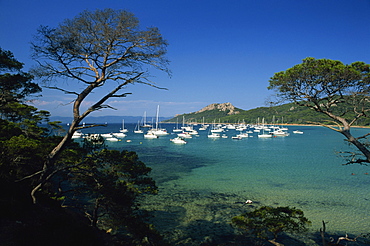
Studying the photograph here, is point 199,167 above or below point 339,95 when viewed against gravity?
below

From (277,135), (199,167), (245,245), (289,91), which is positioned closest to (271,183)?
(199,167)

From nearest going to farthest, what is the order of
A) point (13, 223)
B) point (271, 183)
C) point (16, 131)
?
point (13, 223) → point (16, 131) → point (271, 183)

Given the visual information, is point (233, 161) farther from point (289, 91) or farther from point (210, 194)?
point (289, 91)

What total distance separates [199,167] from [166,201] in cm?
1531

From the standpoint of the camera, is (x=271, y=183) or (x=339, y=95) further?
(x=271, y=183)

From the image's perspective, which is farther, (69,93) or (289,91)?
(289,91)

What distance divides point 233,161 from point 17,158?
107ft

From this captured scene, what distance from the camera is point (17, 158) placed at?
8.96 meters

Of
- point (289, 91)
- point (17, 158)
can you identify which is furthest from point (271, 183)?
point (17, 158)

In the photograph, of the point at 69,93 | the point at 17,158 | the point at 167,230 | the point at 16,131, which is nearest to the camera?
the point at 69,93

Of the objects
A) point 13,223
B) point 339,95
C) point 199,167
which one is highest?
point 339,95

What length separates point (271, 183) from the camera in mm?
23891

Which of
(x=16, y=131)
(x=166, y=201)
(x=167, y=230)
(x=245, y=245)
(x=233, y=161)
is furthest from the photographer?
(x=233, y=161)

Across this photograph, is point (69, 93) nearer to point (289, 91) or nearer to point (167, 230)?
point (289, 91)
